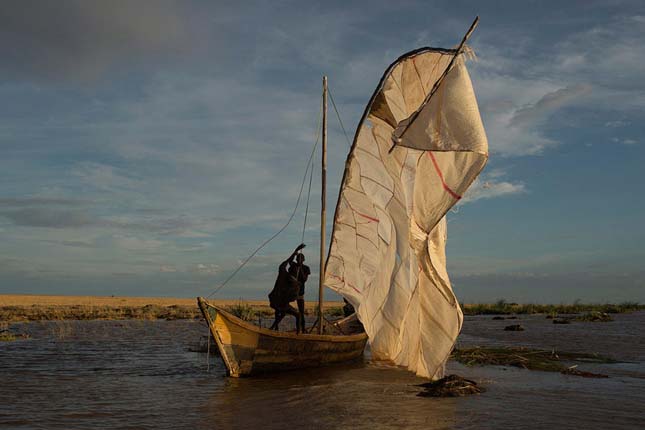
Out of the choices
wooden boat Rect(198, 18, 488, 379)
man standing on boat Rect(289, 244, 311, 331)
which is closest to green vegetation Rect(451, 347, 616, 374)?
wooden boat Rect(198, 18, 488, 379)

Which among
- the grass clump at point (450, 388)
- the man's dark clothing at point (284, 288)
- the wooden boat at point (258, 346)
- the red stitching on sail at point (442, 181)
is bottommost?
the grass clump at point (450, 388)

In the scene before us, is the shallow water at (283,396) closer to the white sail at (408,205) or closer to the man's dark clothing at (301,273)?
the white sail at (408,205)

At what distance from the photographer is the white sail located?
30.0 feet

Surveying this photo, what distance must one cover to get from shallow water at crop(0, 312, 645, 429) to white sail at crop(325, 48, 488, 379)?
1156 millimetres

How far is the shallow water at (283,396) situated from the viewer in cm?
871

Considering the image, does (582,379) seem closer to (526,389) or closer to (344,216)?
(526,389)

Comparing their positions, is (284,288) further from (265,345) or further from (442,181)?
(442,181)

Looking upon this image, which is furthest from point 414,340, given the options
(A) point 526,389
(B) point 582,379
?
(B) point 582,379

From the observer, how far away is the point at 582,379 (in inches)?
488

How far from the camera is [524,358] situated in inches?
595

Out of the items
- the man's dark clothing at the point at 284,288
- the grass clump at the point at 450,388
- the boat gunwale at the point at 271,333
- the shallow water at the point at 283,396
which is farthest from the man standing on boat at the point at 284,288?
the grass clump at the point at 450,388

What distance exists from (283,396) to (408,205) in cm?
466

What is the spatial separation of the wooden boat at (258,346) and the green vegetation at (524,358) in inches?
159

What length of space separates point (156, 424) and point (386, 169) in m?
7.52
